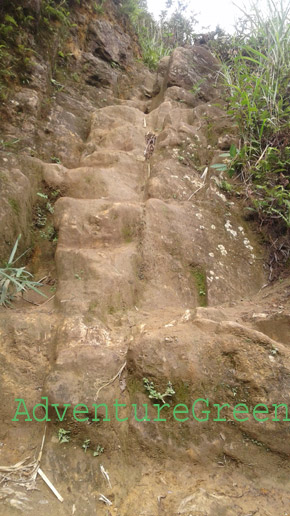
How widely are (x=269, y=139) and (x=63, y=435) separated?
3.89 metres

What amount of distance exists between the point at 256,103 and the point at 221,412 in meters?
3.79

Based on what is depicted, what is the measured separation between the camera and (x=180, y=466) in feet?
7.57

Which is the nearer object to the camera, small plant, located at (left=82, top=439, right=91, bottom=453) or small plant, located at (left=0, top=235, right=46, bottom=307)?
small plant, located at (left=82, top=439, right=91, bottom=453)

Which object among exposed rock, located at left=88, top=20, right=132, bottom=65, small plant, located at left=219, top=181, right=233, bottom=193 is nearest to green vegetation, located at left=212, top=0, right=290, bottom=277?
small plant, located at left=219, top=181, right=233, bottom=193

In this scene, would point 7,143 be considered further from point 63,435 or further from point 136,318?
point 63,435

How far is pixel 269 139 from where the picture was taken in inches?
168

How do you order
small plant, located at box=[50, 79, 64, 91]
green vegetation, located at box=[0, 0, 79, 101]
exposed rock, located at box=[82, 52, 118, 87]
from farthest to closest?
exposed rock, located at box=[82, 52, 118, 87] → small plant, located at box=[50, 79, 64, 91] → green vegetation, located at box=[0, 0, 79, 101]

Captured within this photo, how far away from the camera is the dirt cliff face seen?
7.33 feet

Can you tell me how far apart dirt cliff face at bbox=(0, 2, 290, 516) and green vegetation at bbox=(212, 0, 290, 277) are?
0.27 metres

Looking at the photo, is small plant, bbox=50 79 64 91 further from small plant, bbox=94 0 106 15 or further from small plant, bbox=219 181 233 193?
small plant, bbox=219 181 233 193

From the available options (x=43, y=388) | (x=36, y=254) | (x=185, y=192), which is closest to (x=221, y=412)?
(x=43, y=388)

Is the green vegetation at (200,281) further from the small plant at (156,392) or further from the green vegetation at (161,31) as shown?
the green vegetation at (161,31)

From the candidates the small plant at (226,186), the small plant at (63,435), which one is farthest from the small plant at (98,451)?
the small plant at (226,186)

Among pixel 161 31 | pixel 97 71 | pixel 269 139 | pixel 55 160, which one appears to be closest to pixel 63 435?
pixel 55 160
